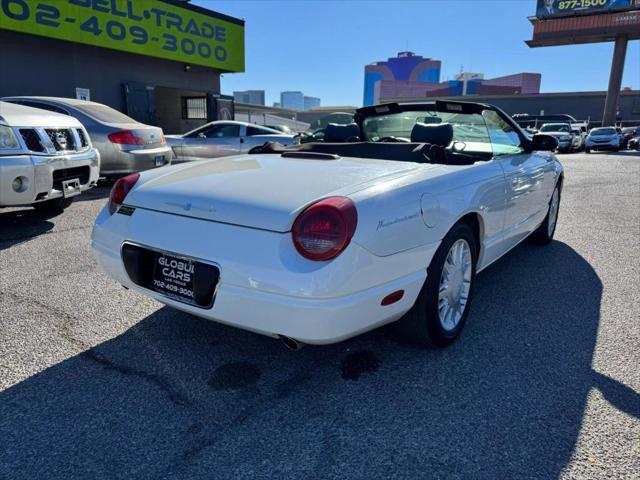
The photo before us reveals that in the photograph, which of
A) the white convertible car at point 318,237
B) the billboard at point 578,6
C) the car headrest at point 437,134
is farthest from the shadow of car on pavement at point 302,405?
the billboard at point 578,6

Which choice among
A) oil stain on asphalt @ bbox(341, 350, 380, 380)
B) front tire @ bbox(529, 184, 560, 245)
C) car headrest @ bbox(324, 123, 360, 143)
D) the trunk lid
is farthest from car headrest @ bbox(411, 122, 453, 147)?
front tire @ bbox(529, 184, 560, 245)

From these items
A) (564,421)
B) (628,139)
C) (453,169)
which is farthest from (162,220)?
(628,139)

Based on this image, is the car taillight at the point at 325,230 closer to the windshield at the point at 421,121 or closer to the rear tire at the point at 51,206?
the windshield at the point at 421,121

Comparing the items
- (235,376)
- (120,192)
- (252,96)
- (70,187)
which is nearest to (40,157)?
(70,187)

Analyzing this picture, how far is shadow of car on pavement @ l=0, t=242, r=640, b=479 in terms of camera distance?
5.94 ft

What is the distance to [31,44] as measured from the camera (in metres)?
13.9

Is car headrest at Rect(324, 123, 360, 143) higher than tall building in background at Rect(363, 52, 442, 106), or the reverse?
tall building in background at Rect(363, 52, 442, 106)

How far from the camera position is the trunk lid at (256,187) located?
6.93 ft

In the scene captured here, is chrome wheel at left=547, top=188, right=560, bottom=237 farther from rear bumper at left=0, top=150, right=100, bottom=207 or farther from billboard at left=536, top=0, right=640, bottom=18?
billboard at left=536, top=0, right=640, bottom=18

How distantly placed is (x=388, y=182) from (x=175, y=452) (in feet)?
4.93

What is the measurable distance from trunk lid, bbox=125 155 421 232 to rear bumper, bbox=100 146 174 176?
5.09 meters

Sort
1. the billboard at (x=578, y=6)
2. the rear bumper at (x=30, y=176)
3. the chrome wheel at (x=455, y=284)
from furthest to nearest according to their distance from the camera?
1. the billboard at (x=578, y=6)
2. the rear bumper at (x=30, y=176)
3. the chrome wheel at (x=455, y=284)

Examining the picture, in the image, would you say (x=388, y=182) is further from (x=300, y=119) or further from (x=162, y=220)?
(x=300, y=119)

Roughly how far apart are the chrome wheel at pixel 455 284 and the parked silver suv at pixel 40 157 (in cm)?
416
